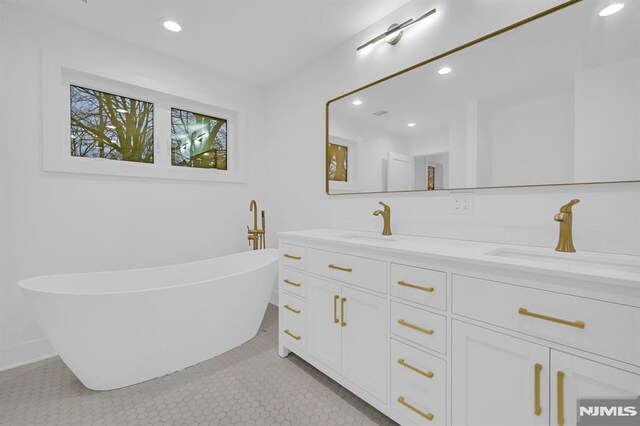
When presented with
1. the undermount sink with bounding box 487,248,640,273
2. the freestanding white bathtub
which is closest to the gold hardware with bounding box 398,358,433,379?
the undermount sink with bounding box 487,248,640,273

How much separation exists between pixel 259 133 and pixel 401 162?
192cm

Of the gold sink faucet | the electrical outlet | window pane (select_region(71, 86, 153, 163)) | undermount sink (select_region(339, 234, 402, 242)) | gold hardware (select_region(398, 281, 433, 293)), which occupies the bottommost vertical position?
gold hardware (select_region(398, 281, 433, 293))

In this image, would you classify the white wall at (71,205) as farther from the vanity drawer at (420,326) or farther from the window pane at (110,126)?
the vanity drawer at (420,326)

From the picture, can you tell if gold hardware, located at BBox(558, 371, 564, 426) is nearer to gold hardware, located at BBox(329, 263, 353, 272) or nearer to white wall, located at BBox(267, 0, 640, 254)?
white wall, located at BBox(267, 0, 640, 254)

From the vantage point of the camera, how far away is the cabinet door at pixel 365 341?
1388 millimetres

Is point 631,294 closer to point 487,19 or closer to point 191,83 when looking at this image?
point 487,19

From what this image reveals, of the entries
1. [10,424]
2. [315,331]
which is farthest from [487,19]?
[10,424]

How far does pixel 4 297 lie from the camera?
1937mm

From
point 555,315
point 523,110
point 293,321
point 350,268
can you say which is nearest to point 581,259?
point 555,315

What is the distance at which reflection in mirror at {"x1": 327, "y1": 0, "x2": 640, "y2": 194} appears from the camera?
119 cm

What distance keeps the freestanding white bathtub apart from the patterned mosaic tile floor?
0.12 metres

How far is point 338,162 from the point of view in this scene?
2.40 meters

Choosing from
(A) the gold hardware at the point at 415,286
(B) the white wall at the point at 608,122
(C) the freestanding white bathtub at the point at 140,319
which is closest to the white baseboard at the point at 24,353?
(C) the freestanding white bathtub at the point at 140,319

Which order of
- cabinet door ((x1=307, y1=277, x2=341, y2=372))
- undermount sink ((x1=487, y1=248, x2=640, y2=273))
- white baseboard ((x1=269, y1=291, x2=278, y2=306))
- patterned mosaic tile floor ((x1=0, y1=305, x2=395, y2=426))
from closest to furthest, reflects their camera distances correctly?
undermount sink ((x1=487, y1=248, x2=640, y2=273))
patterned mosaic tile floor ((x1=0, y1=305, x2=395, y2=426))
cabinet door ((x1=307, y1=277, x2=341, y2=372))
white baseboard ((x1=269, y1=291, x2=278, y2=306))
